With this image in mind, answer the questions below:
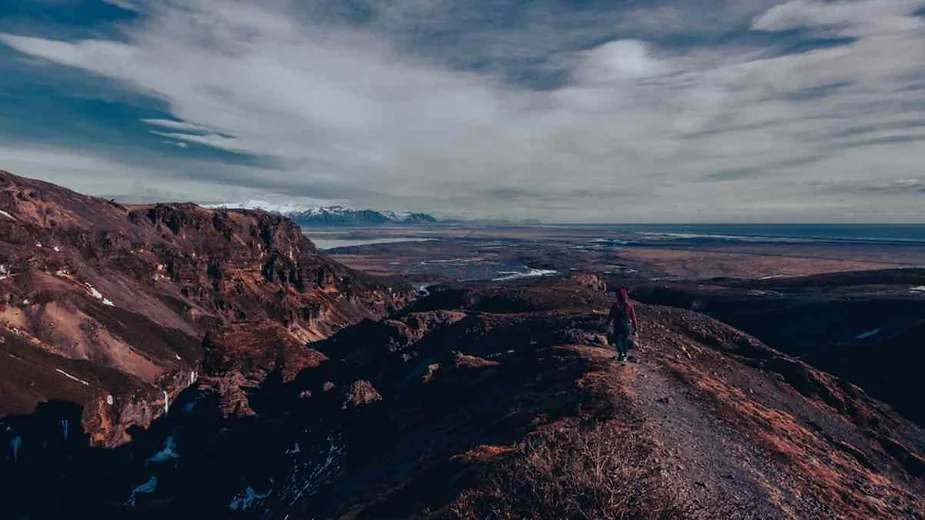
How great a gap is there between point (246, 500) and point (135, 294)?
196 ft

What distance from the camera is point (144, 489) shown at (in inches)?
1615

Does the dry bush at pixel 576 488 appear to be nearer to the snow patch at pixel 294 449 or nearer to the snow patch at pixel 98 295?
the snow patch at pixel 294 449

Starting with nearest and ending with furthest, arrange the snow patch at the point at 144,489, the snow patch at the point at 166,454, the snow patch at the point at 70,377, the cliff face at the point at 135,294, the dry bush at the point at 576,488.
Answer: the dry bush at the point at 576,488
the snow patch at the point at 144,489
the snow patch at the point at 166,454
the snow patch at the point at 70,377
the cliff face at the point at 135,294

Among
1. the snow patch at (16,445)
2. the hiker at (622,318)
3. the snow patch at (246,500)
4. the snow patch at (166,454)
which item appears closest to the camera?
the hiker at (622,318)

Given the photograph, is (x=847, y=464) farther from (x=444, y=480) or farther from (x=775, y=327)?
(x=775, y=327)

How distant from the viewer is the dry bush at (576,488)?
437 inches

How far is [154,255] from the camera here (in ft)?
323

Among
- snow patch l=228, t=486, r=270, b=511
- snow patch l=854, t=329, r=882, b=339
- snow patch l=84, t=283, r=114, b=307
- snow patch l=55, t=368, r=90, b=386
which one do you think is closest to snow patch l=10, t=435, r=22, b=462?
snow patch l=55, t=368, r=90, b=386

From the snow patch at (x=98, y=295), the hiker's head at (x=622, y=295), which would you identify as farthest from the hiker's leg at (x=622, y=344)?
the snow patch at (x=98, y=295)

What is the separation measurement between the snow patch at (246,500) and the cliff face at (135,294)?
2222 centimetres

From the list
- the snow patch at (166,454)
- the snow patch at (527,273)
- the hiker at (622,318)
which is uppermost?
the hiker at (622,318)

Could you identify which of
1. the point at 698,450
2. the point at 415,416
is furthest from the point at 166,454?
the point at 698,450

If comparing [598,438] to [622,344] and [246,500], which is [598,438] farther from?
[246,500]

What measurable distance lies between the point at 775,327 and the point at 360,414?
198ft
